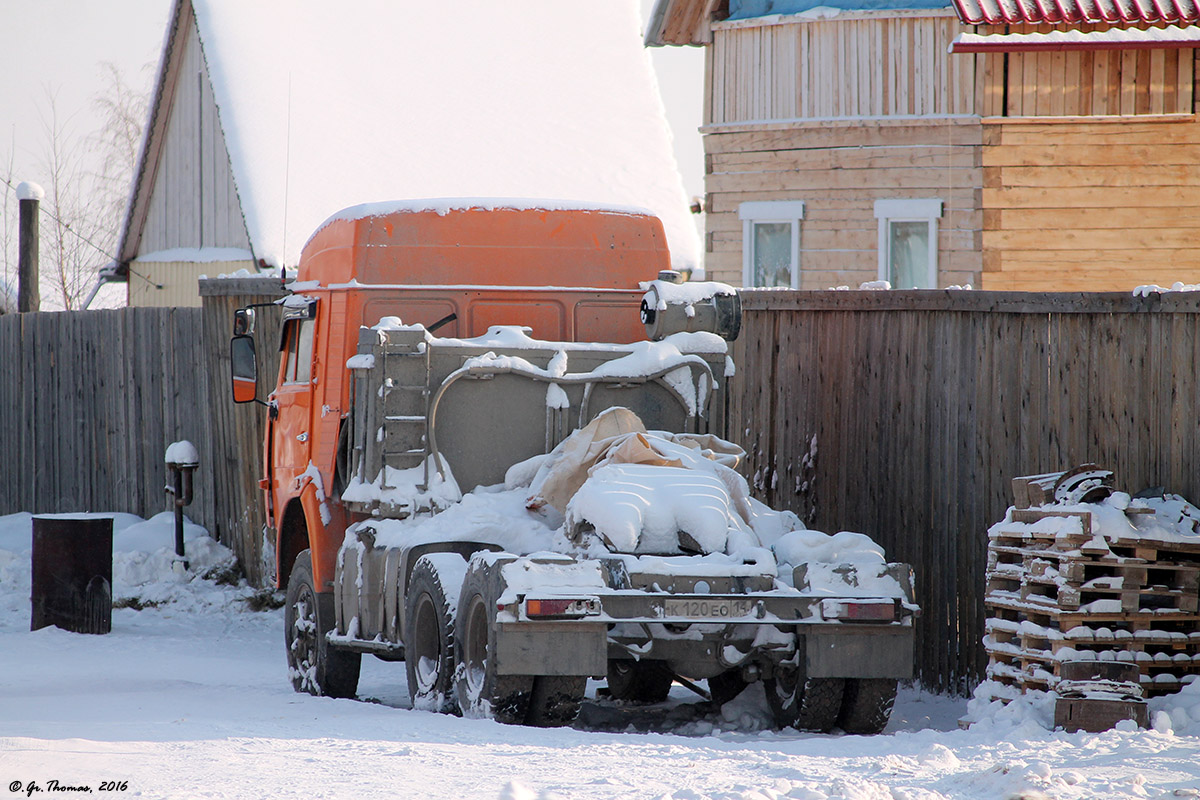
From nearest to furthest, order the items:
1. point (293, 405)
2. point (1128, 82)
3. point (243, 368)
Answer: point (293, 405) → point (243, 368) → point (1128, 82)

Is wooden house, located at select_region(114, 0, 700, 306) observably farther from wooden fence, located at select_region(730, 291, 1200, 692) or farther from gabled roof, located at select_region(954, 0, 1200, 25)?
wooden fence, located at select_region(730, 291, 1200, 692)

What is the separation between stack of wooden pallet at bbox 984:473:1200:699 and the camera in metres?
6.90

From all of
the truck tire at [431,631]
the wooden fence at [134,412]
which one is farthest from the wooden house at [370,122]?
the truck tire at [431,631]

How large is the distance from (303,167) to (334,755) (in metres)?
20.8

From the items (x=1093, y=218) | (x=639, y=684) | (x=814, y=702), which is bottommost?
(x=639, y=684)

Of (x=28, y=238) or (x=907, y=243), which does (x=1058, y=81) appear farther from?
(x=28, y=238)

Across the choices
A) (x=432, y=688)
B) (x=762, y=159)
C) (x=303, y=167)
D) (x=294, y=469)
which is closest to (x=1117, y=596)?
(x=432, y=688)

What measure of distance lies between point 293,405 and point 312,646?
5.06 ft

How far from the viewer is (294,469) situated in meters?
9.55

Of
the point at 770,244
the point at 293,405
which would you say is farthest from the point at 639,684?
the point at 770,244

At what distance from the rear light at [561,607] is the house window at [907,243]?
13.4m

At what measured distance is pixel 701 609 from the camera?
6.85 metres

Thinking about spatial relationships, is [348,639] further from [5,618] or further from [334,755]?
[5,618]

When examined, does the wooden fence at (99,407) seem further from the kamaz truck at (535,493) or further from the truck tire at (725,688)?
the truck tire at (725,688)
